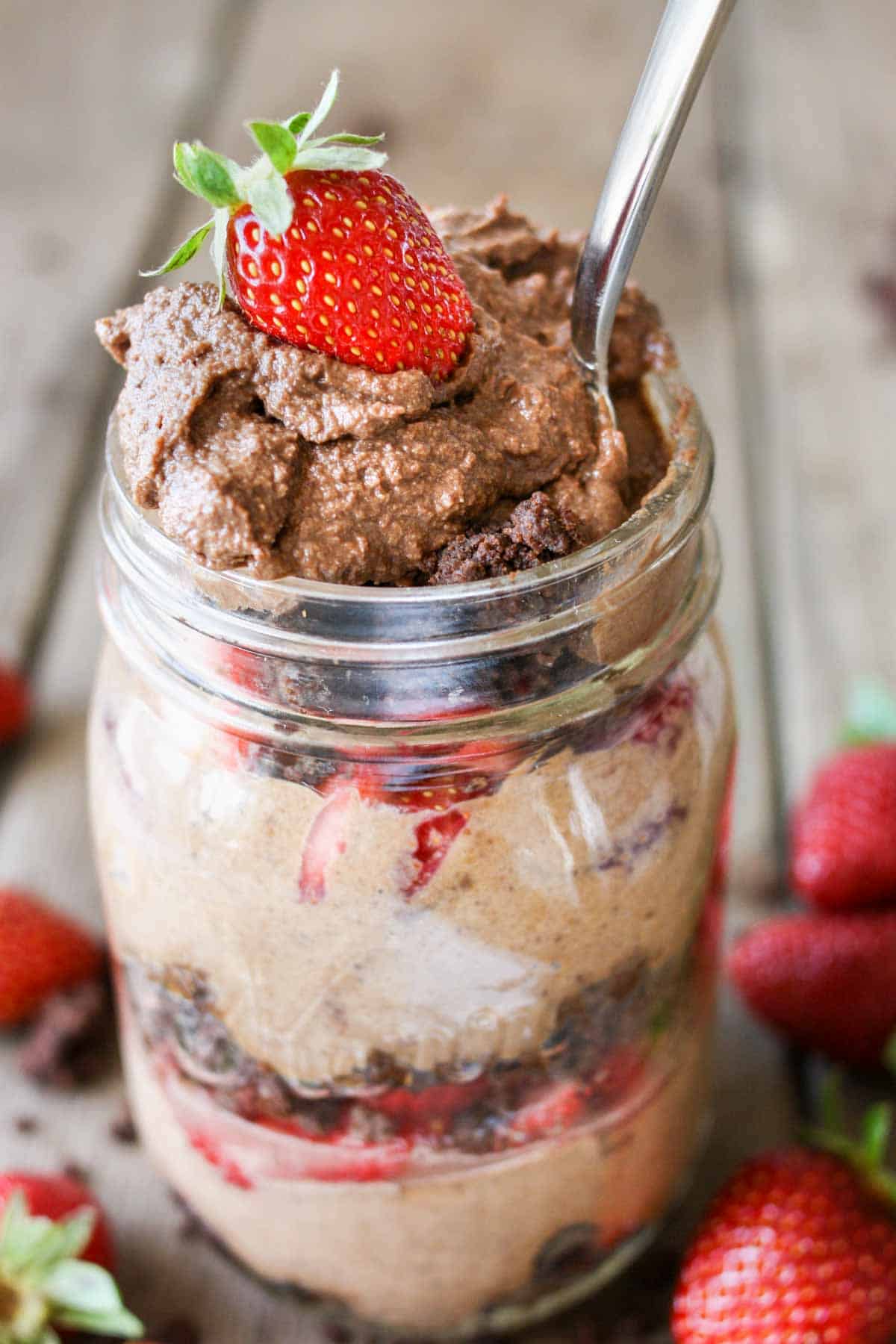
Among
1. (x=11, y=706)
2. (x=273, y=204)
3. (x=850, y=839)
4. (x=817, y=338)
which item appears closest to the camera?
(x=273, y=204)

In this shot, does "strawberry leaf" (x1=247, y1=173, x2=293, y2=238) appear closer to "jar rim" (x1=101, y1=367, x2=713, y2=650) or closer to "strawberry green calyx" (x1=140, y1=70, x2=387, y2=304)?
"strawberry green calyx" (x1=140, y1=70, x2=387, y2=304)

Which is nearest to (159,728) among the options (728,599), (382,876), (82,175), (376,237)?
(382,876)

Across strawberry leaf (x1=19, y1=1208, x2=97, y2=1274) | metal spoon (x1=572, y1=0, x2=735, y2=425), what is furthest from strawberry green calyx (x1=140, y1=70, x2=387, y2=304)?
strawberry leaf (x1=19, y1=1208, x2=97, y2=1274)

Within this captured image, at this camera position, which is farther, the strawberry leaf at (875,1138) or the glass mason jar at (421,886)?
the strawberry leaf at (875,1138)

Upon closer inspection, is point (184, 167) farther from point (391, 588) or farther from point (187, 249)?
point (391, 588)

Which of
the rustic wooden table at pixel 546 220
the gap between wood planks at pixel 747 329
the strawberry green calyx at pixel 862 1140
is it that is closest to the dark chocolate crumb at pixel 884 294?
the rustic wooden table at pixel 546 220

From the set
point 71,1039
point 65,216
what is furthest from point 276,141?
point 65,216

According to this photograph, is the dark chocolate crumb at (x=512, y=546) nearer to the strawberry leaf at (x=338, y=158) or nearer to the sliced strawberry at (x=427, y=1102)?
the strawberry leaf at (x=338, y=158)

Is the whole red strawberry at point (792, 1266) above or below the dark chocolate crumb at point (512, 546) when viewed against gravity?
below
